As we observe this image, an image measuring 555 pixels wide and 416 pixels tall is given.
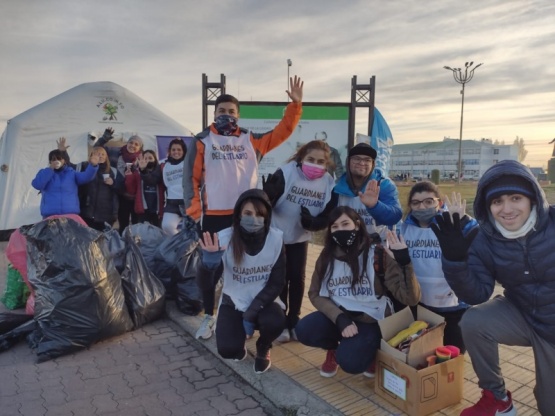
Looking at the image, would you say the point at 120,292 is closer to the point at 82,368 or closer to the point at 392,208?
the point at 82,368

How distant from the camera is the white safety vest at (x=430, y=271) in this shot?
2863 millimetres

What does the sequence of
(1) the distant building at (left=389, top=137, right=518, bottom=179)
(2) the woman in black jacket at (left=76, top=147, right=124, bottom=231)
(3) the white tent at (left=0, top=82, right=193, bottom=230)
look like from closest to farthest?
(2) the woman in black jacket at (left=76, top=147, right=124, bottom=231)
(3) the white tent at (left=0, top=82, right=193, bottom=230)
(1) the distant building at (left=389, top=137, right=518, bottom=179)

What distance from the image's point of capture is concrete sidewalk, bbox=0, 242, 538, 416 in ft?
8.20

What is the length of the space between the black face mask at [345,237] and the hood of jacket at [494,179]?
0.78 m

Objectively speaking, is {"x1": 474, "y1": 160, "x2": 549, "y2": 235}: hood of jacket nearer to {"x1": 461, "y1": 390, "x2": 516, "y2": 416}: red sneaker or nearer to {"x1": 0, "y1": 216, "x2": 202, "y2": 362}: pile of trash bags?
{"x1": 461, "y1": 390, "x2": 516, "y2": 416}: red sneaker

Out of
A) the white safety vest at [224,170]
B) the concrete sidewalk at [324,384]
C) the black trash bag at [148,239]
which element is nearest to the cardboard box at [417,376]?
the concrete sidewalk at [324,384]

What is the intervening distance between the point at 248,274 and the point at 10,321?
2243mm

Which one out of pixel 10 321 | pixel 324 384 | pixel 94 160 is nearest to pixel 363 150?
pixel 324 384

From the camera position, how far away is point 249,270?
10.3 feet

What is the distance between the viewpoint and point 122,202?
6281 millimetres

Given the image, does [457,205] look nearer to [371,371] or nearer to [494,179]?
[494,179]

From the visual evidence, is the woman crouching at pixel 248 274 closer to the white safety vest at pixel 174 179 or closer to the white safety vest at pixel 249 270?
the white safety vest at pixel 249 270

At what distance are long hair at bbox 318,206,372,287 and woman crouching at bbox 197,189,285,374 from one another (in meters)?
0.39

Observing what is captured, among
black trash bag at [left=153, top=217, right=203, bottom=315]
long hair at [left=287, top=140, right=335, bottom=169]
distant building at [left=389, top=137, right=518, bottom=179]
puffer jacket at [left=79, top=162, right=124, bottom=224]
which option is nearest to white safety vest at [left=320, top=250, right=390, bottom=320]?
long hair at [left=287, top=140, right=335, bottom=169]
